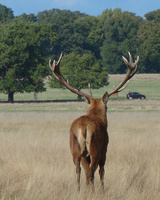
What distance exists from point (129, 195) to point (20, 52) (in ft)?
148

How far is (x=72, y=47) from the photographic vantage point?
101 metres

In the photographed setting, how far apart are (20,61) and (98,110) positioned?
4370 cm

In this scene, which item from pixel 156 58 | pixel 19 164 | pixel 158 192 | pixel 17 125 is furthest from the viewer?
pixel 156 58

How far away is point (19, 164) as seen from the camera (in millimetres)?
9406

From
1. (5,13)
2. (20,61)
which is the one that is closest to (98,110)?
(20,61)

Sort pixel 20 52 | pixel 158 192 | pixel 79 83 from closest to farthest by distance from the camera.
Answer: pixel 158 192
pixel 20 52
pixel 79 83

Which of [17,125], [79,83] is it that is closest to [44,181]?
[17,125]

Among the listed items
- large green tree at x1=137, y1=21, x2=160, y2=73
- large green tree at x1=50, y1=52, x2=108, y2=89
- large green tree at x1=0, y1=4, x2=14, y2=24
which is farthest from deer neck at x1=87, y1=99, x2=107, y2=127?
large green tree at x1=0, y1=4, x2=14, y2=24

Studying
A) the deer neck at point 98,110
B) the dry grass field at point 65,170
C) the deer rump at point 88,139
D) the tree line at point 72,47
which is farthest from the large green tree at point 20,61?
the deer rump at point 88,139

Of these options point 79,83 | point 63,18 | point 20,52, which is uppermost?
point 63,18

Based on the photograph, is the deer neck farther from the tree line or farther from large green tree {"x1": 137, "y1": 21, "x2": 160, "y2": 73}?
large green tree {"x1": 137, "y1": 21, "x2": 160, "y2": 73}

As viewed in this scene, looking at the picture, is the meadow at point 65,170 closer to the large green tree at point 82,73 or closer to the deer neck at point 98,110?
the deer neck at point 98,110

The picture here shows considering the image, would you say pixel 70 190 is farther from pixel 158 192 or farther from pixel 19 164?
pixel 19 164

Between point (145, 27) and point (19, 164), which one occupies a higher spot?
point (145, 27)
